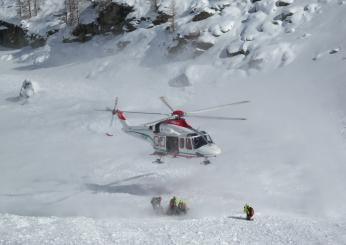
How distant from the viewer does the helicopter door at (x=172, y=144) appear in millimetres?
21444

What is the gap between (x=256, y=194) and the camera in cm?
2134

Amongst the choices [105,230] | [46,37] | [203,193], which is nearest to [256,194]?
[203,193]

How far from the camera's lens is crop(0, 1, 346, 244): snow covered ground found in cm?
1734

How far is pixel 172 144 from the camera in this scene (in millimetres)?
21609

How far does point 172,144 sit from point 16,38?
1626 inches

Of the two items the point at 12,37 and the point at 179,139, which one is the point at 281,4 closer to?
the point at 179,139

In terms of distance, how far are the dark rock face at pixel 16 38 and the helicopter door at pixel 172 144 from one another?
36854 mm

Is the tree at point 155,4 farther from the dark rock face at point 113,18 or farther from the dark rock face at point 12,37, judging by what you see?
the dark rock face at point 12,37

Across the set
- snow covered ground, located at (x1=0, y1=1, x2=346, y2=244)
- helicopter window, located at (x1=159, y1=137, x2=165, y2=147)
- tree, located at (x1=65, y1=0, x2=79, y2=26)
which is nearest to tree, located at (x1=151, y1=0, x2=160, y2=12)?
snow covered ground, located at (x1=0, y1=1, x2=346, y2=244)

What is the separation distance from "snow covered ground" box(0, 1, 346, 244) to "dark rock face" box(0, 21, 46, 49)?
237cm

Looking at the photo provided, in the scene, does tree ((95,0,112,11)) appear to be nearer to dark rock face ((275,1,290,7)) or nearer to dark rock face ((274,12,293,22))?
dark rock face ((275,1,290,7))

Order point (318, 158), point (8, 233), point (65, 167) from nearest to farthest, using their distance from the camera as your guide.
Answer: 1. point (8, 233)
2. point (318, 158)
3. point (65, 167)

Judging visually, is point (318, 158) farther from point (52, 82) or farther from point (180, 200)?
point (52, 82)

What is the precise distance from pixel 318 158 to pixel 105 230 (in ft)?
43.3
